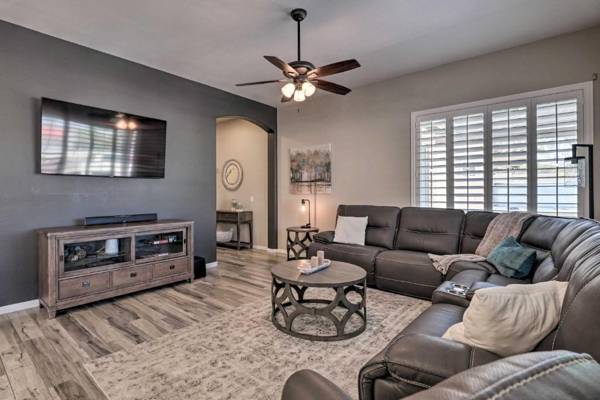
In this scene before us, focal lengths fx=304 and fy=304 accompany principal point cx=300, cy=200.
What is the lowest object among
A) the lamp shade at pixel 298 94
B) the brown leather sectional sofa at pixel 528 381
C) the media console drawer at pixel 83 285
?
the media console drawer at pixel 83 285

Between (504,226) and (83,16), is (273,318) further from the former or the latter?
(83,16)

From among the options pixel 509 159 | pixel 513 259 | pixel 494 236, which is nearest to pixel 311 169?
pixel 509 159

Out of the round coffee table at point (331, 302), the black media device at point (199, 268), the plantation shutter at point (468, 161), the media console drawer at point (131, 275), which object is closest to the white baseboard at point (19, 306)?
the media console drawer at point (131, 275)

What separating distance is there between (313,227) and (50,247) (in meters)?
3.81

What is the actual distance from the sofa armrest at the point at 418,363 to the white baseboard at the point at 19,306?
376 centimetres

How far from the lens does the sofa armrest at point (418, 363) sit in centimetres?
113

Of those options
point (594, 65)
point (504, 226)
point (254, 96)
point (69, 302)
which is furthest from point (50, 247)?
point (594, 65)

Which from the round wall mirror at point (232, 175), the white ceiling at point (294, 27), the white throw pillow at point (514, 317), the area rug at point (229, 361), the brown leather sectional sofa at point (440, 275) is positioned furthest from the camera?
the round wall mirror at point (232, 175)

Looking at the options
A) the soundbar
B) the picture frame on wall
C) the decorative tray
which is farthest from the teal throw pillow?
the soundbar

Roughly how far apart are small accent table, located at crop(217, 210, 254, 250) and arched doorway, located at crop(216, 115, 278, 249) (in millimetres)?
119

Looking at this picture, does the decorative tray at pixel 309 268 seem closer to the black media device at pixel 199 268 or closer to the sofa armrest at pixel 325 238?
the sofa armrest at pixel 325 238

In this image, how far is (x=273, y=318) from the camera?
9.39 ft

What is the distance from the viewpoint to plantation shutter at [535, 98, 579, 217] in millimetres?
3416

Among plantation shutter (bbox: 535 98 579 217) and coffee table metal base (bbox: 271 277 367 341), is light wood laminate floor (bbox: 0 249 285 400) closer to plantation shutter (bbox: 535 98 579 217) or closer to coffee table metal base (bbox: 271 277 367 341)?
coffee table metal base (bbox: 271 277 367 341)
